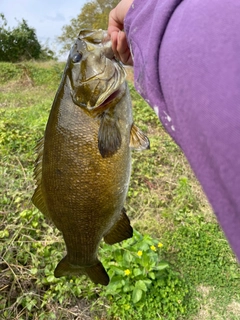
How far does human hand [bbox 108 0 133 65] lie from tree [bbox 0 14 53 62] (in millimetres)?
18439

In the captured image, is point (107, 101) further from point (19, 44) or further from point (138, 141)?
point (19, 44)

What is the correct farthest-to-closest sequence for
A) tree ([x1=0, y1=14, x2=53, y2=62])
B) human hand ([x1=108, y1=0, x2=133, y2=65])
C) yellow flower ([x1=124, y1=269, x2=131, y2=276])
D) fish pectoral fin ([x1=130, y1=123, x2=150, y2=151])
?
tree ([x1=0, y1=14, x2=53, y2=62]), yellow flower ([x1=124, y1=269, x2=131, y2=276]), fish pectoral fin ([x1=130, y1=123, x2=150, y2=151]), human hand ([x1=108, y1=0, x2=133, y2=65])

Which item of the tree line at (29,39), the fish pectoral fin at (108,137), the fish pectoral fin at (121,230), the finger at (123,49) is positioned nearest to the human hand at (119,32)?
the finger at (123,49)

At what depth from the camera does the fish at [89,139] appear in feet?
5.26

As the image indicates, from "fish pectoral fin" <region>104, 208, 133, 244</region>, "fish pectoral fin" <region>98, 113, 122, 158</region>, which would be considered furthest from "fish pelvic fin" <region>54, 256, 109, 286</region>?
"fish pectoral fin" <region>98, 113, 122, 158</region>

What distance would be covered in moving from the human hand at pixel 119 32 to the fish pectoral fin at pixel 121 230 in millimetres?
835

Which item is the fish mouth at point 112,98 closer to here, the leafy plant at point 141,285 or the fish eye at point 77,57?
the fish eye at point 77,57

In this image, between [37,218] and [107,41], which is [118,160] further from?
[37,218]

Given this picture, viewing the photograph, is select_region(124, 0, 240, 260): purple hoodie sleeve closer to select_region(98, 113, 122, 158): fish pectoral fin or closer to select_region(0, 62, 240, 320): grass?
select_region(98, 113, 122, 158): fish pectoral fin

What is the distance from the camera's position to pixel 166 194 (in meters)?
4.25

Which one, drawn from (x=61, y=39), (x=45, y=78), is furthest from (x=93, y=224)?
(x=61, y=39)

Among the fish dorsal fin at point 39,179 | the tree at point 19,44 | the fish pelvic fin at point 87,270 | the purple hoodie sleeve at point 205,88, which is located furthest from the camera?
the tree at point 19,44

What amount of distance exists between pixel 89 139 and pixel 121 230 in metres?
0.59

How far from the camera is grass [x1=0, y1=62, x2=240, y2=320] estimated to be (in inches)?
115
